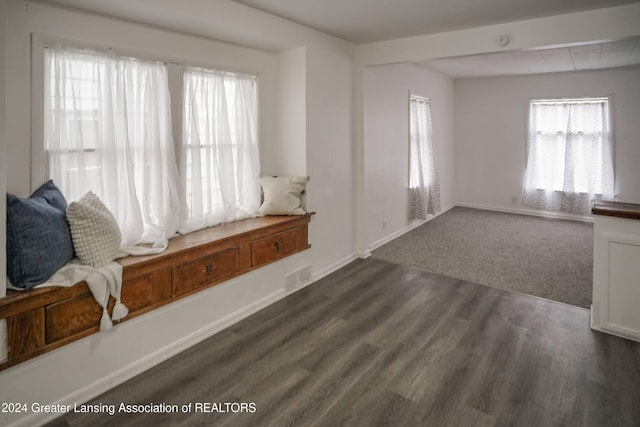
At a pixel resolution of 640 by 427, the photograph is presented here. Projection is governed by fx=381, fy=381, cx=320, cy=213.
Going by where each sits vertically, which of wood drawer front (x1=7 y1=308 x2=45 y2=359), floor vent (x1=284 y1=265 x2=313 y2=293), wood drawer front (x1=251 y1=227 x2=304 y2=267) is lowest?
floor vent (x1=284 y1=265 x2=313 y2=293)

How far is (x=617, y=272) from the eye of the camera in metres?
2.80

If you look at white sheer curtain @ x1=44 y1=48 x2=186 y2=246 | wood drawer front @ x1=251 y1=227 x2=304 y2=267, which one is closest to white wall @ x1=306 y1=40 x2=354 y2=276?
wood drawer front @ x1=251 y1=227 x2=304 y2=267

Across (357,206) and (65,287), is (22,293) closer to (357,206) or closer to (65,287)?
(65,287)

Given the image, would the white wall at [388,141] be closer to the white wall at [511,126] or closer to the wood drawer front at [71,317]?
the white wall at [511,126]

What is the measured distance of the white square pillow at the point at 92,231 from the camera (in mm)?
2189

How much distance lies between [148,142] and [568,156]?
259 inches

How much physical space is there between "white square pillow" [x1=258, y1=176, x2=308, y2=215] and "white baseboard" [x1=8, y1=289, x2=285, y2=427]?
32.1 inches

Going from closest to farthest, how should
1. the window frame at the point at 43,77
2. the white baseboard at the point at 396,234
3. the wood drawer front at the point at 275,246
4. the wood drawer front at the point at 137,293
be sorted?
the window frame at the point at 43,77 → the wood drawer front at the point at 137,293 → the wood drawer front at the point at 275,246 → the white baseboard at the point at 396,234

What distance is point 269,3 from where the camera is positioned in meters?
2.96

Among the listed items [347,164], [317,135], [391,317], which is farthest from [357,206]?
[391,317]

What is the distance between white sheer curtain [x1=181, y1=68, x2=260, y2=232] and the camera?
312 centimetres

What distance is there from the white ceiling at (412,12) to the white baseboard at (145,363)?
8.07 feet

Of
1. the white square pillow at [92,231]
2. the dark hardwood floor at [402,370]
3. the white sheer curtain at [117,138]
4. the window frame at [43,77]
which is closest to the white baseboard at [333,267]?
the dark hardwood floor at [402,370]

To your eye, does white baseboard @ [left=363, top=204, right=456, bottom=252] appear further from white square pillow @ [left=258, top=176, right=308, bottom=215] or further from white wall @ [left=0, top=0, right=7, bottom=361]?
white wall @ [left=0, top=0, right=7, bottom=361]
